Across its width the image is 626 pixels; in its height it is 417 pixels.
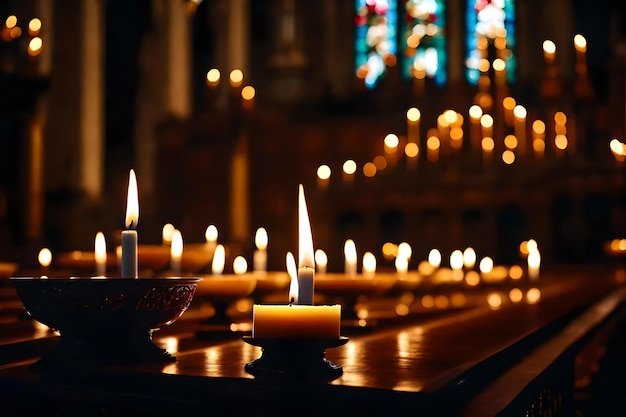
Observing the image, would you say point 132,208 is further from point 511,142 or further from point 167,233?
point 511,142

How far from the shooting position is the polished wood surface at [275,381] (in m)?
1.64

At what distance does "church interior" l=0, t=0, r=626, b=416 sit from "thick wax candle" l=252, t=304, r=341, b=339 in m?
0.01

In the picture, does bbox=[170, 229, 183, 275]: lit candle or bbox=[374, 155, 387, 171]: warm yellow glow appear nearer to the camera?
bbox=[170, 229, 183, 275]: lit candle

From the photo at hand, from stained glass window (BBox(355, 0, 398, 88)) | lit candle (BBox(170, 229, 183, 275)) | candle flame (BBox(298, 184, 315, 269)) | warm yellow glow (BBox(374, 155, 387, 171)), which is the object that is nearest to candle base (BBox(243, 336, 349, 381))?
candle flame (BBox(298, 184, 315, 269))

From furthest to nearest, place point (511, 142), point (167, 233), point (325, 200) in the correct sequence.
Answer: point (511, 142), point (325, 200), point (167, 233)

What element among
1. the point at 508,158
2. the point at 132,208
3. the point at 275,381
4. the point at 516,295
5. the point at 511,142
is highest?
the point at 511,142

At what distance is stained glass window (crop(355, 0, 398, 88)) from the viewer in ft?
64.1

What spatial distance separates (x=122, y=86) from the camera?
1856 cm

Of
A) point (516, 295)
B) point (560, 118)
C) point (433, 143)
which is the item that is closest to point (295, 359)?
point (516, 295)

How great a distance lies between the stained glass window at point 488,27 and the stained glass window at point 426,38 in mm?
502

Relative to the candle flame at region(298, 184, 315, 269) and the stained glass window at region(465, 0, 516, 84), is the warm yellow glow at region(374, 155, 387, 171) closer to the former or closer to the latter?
the stained glass window at region(465, 0, 516, 84)

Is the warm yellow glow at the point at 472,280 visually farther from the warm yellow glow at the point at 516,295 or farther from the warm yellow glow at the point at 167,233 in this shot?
the warm yellow glow at the point at 167,233

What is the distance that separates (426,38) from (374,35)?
45.0 inches

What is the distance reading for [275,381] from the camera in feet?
5.69
